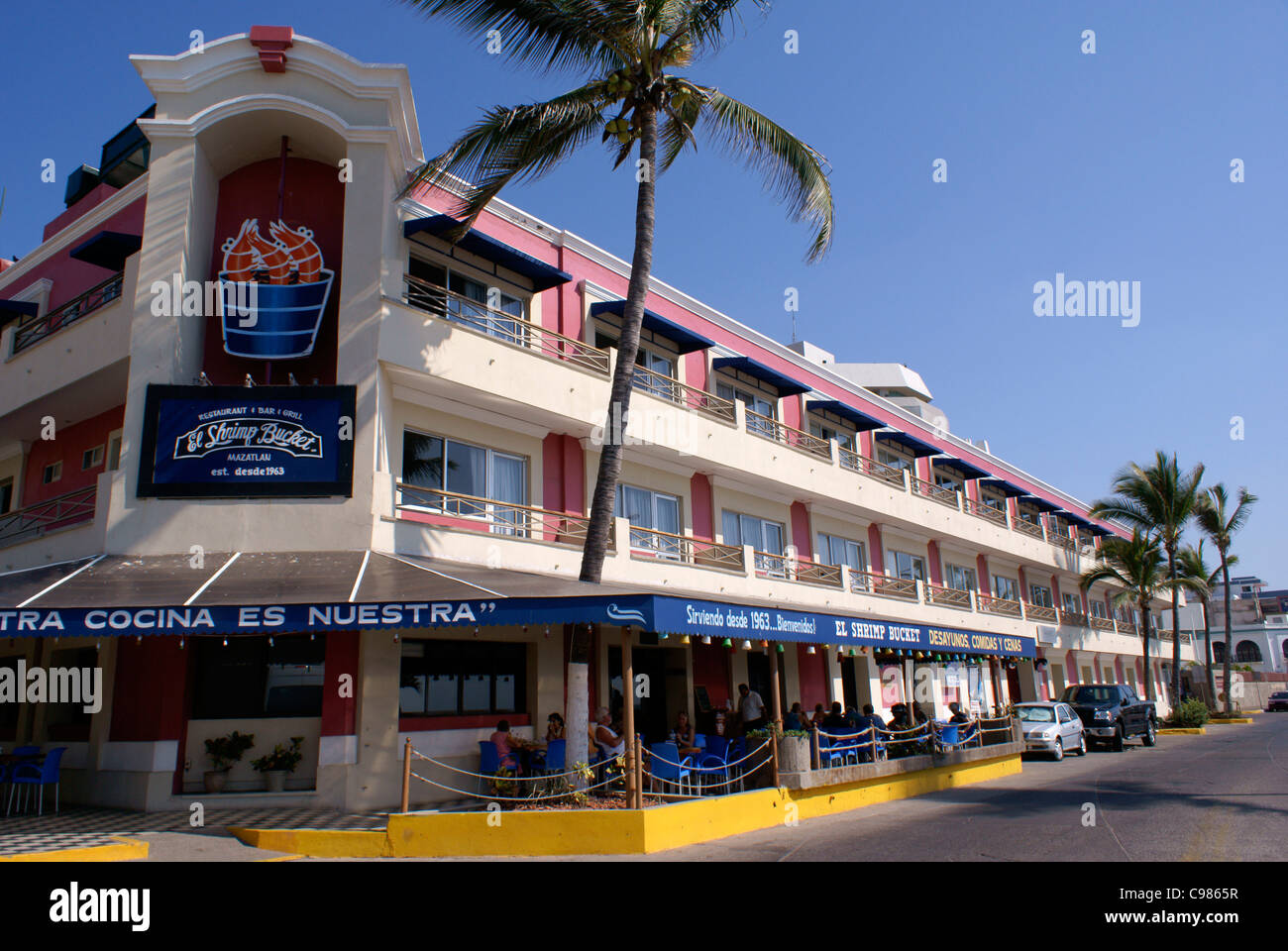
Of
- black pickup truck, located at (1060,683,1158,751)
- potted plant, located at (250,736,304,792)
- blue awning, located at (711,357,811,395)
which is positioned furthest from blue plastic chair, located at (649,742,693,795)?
black pickup truck, located at (1060,683,1158,751)

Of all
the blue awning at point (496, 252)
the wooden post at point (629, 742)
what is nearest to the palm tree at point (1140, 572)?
the blue awning at point (496, 252)

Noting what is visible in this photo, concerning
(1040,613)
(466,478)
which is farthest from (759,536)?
(1040,613)

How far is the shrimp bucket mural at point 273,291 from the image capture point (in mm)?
14688

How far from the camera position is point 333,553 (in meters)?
13.6

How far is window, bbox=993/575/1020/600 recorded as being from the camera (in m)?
37.0

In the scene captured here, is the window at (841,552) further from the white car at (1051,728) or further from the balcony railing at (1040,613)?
the balcony railing at (1040,613)

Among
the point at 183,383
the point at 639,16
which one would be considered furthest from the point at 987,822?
the point at 183,383

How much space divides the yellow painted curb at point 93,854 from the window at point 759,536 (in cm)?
1497

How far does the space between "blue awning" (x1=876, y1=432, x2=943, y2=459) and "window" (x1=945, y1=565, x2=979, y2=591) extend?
443cm

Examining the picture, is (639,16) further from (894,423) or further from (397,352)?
(894,423)

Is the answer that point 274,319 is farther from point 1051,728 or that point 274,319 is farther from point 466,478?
point 1051,728

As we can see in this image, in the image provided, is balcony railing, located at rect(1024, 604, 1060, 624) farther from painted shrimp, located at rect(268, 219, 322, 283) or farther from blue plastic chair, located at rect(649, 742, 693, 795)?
painted shrimp, located at rect(268, 219, 322, 283)

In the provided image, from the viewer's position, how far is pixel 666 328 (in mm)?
20578

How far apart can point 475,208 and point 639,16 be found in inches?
149
